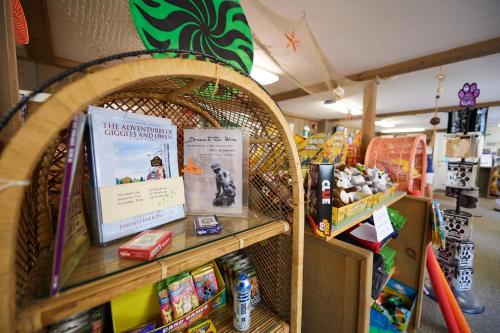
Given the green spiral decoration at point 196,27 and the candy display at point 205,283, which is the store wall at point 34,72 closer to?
the green spiral decoration at point 196,27

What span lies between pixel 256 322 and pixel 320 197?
16.5 inches

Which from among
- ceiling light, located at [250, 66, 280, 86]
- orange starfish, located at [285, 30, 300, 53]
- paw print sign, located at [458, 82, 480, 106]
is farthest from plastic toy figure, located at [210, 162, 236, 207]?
paw print sign, located at [458, 82, 480, 106]

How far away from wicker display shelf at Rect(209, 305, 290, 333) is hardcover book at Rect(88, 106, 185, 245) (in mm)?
324

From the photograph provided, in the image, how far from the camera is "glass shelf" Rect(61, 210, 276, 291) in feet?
1.04

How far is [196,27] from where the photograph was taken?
504mm

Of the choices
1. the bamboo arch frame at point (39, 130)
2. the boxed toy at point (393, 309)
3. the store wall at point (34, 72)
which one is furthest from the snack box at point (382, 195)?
the store wall at point (34, 72)

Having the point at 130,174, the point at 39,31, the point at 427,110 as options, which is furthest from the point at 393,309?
the point at 427,110

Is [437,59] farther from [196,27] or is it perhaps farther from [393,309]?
[196,27]

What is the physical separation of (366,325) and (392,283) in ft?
3.64

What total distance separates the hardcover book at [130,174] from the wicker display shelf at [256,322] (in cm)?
32

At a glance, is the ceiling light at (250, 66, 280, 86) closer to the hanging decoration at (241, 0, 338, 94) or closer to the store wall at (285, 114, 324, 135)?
the hanging decoration at (241, 0, 338, 94)

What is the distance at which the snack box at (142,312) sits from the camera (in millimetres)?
437

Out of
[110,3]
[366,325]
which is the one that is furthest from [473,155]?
[110,3]

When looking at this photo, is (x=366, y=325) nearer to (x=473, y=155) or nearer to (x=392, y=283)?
(x=392, y=283)
